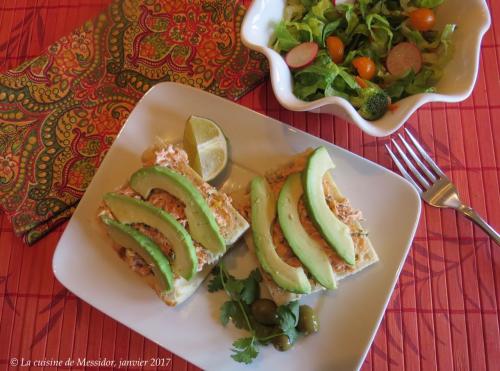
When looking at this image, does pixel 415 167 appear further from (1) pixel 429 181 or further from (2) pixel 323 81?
(2) pixel 323 81

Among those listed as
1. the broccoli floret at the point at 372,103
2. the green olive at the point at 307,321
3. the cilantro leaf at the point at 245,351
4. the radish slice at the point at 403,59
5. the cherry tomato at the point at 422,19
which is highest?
the cherry tomato at the point at 422,19

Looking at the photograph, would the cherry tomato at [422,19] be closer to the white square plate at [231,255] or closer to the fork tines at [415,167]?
the fork tines at [415,167]

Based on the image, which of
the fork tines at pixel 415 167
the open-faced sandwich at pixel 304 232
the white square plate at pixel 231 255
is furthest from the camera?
the fork tines at pixel 415 167

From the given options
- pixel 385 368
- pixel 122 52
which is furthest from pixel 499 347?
pixel 122 52

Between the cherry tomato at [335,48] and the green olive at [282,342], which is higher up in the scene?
the cherry tomato at [335,48]

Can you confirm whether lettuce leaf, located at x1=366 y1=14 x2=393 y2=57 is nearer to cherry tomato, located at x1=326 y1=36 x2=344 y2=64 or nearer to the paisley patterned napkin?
cherry tomato, located at x1=326 y1=36 x2=344 y2=64

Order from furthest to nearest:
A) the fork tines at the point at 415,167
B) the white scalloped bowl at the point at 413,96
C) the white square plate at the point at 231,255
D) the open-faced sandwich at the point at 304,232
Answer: the fork tines at the point at 415,167 < the white square plate at the point at 231,255 < the open-faced sandwich at the point at 304,232 < the white scalloped bowl at the point at 413,96

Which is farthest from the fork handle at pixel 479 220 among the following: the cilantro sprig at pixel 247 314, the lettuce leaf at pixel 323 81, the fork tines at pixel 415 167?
the cilantro sprig at pixel 247 314

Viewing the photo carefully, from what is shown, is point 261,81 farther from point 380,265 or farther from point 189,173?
point 380,265

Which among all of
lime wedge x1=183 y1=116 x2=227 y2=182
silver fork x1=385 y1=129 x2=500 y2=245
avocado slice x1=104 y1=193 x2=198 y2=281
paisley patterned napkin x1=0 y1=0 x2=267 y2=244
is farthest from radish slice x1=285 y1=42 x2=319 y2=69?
avocado slice x1=104 y1=193 x2=198 y2=281

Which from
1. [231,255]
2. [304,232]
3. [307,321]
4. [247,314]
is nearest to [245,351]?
[247,314]
